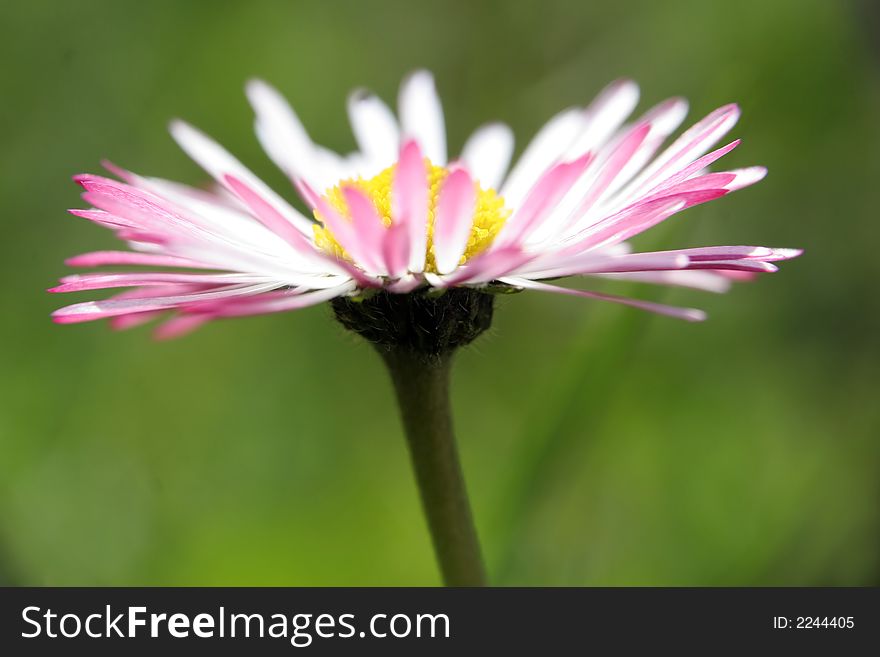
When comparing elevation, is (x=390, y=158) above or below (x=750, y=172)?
above

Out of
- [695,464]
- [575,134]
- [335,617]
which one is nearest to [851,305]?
[695,464]

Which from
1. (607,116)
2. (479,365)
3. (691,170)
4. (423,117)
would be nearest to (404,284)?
A: (691,170)

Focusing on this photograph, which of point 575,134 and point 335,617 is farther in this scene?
point 575,134

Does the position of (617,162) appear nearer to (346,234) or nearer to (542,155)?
(346,234)

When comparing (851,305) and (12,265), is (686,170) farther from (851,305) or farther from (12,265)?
(12,265)

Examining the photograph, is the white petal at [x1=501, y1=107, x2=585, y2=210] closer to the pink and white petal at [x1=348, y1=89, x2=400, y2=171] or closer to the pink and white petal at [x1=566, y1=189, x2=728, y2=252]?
the pink and white petal at [x1=348, y1=89, x2=400, y2=171]
